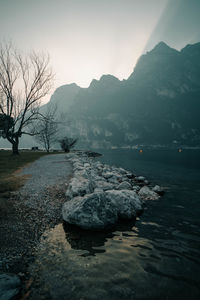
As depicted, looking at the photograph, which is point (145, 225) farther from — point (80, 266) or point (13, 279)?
point (13, 279)

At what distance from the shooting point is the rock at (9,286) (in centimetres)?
207

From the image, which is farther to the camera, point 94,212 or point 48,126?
point 48,126

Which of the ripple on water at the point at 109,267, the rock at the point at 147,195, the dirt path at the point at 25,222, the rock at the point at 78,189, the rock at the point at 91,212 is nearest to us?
the ripple on water at the point at 109,267

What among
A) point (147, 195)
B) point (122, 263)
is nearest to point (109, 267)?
point (122, 263)

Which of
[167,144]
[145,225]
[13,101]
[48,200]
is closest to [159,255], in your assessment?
[145,225]

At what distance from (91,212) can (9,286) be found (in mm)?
2612

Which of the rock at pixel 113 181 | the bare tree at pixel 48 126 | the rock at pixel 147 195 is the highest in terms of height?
the bare tree at pixel 48 126

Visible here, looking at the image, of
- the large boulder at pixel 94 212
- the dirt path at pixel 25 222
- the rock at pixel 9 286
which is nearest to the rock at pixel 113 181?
the dirt path at pixel 25 222

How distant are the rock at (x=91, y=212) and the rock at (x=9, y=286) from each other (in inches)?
85.5

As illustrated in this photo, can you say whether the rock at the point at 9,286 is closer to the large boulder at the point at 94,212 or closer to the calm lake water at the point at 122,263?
the calm lake water at the point at 122,263

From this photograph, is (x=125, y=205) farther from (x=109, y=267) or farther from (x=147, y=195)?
(x=147, y=195)

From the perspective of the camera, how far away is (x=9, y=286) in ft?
7.19

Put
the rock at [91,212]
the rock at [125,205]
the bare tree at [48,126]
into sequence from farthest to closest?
the bare tree at [48,126], the rock at [125,205], the rock at [91,212]

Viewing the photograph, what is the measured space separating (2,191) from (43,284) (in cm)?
548
